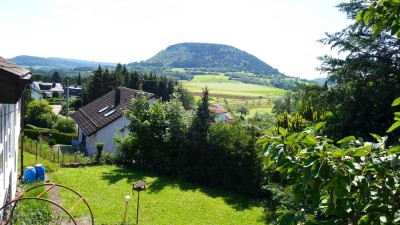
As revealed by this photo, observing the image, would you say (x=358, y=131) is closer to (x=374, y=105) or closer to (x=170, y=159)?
(x=374, y=105)

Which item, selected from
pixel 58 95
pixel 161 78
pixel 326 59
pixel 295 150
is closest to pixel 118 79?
pixel 161 78

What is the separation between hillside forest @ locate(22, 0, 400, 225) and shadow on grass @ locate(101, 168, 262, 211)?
0.51 m

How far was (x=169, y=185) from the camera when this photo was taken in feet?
50.3

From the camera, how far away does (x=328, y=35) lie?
8500 mm

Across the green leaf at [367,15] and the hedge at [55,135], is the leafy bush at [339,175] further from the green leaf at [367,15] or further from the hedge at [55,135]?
the hedge at [55,135]

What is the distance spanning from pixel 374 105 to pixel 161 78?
185 ft

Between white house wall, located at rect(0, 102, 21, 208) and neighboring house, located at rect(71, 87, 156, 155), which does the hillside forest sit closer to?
white house wall, located at rect(0, 102, 21, 208)

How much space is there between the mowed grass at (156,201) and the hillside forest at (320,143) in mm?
910

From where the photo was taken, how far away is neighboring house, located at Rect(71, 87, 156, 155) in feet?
83.1

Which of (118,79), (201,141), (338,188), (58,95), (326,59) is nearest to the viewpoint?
(338,188)

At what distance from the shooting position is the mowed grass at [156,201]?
11.5 m

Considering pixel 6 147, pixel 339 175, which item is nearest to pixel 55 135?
pixel 6 147

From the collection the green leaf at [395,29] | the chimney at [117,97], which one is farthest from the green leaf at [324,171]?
the chimney at [117,97]

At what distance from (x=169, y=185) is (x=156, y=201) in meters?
2.36
